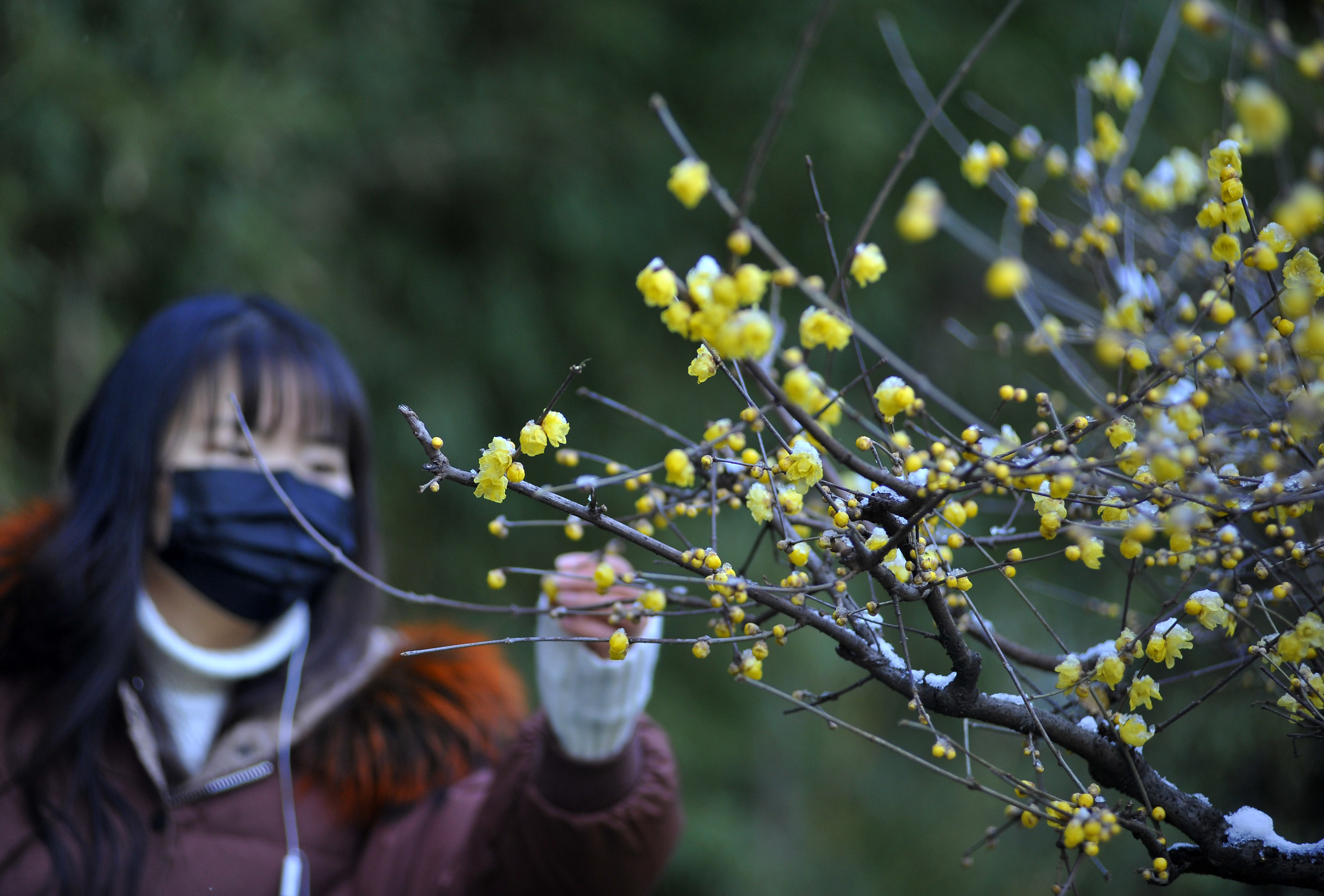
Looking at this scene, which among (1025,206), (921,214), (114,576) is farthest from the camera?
(114,576)

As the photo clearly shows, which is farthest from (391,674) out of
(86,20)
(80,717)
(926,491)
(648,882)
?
(86,20)

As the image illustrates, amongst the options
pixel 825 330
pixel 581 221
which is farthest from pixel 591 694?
pixel 581 221

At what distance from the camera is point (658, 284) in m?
0.53

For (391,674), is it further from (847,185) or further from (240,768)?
(847,185)

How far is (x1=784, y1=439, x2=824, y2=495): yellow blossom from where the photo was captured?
1.92 feet

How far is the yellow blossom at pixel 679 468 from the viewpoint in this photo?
0.55m

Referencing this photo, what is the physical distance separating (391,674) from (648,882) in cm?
58

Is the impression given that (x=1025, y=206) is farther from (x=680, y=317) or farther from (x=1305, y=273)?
(x=680, y=317)

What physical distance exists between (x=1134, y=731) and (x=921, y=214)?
0.43 metres

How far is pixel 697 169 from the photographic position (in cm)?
50

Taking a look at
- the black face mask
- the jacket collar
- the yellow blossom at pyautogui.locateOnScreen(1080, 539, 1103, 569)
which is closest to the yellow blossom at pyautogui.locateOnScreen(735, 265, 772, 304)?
the yellow blossom at pyautogui.locateOnScreen(1080, 539, 1103, 569)

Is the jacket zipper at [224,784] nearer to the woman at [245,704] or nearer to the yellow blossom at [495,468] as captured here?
the woman at [245,704]

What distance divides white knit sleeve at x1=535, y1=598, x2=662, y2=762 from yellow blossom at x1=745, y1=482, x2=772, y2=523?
0.47m

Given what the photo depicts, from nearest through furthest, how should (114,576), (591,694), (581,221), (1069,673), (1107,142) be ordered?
1. (1069,673)
2. (1107,142)
3. (591,694)
4. (114,576)
5. (581,221)
